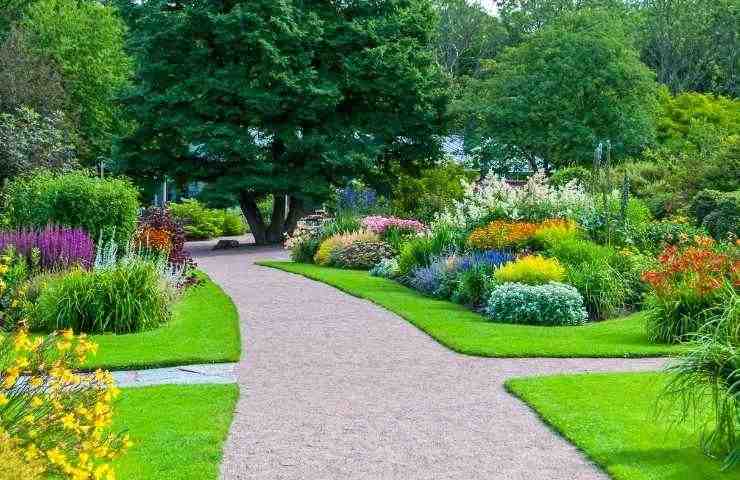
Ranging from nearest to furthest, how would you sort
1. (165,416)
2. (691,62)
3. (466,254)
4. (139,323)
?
(165,416) → (139,323) → (466,254) → (691,62)

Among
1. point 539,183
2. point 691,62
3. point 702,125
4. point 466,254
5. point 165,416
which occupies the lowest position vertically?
point 165,416

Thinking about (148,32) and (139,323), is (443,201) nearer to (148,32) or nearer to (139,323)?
(148,32)

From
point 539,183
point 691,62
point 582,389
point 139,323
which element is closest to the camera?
point 582,389

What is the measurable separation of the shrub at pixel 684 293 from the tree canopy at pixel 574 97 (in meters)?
23.2

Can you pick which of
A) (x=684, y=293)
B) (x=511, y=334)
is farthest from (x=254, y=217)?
(x=684, y=293)

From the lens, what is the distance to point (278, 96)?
26750 millimetres

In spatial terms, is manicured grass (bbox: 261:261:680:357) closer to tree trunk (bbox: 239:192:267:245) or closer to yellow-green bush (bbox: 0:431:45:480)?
yellow-green bush (bbox: 0:431:45:480)

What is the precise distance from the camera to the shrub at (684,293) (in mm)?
10539

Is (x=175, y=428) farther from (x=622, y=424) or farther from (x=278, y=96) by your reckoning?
(x=278, y=96)

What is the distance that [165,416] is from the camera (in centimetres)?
722

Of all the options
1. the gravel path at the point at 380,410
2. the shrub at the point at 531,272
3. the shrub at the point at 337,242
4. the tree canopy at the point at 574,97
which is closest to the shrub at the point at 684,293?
the gravel path at the point at 380,410

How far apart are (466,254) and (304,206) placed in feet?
44.5

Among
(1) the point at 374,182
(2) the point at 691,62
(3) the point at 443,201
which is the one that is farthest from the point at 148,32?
(2) the point at 691,62

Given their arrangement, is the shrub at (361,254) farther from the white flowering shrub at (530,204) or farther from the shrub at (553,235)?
the shrub at (553,235)
